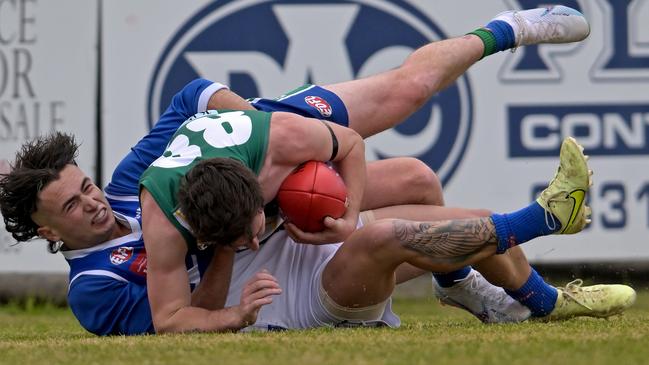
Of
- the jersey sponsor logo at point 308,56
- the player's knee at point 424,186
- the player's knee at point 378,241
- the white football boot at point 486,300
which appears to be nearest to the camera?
the player's knee at point 378,241

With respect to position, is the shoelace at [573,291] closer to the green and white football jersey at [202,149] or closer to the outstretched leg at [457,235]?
the outstretched leg at [457,235]

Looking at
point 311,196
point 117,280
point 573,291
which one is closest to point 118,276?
point 117,280

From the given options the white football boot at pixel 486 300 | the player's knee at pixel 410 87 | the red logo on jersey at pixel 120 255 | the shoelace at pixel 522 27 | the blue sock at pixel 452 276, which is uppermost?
the shoelace at pixel 522 27

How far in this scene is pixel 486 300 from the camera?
20.3 feet

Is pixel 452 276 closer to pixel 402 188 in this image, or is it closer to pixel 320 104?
pixel 402 188

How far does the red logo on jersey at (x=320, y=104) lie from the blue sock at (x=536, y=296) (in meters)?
1.38

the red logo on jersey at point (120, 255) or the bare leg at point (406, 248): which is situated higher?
the bare leg at point (406, 248)

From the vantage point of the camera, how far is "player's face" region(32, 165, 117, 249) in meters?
5.91

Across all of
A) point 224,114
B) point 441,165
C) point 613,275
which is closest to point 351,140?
point 224,114

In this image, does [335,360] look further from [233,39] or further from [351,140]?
[233,39]

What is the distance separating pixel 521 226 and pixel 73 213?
80.8 inches

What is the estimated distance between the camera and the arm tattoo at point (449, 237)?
5559 mm

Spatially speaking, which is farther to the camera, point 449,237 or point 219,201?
point 449,237

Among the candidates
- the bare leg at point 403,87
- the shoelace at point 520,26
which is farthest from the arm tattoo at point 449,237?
the shoelace at point 520,26
